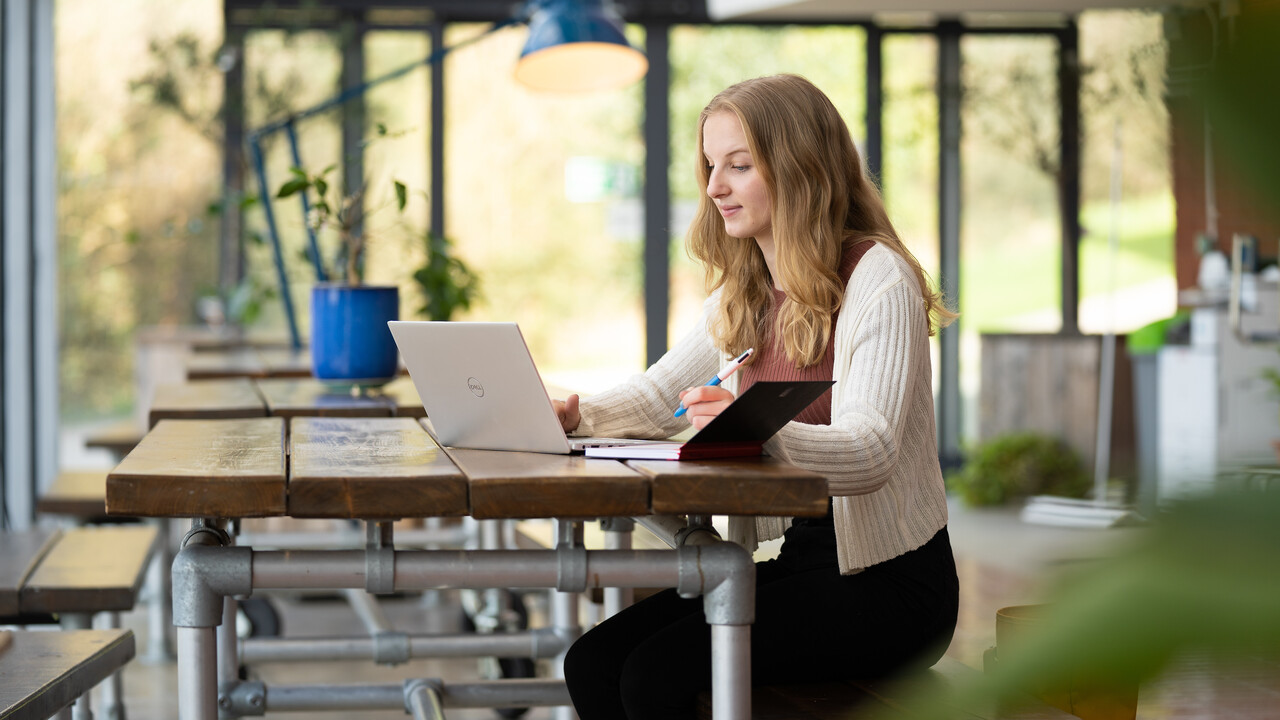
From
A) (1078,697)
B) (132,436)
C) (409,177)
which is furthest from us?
(409,177)

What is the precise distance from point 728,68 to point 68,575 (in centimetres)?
606

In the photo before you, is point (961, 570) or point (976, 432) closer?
point (961, 570)

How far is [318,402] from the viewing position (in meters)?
2.13

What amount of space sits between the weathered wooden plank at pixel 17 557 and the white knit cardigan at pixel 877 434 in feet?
3.67

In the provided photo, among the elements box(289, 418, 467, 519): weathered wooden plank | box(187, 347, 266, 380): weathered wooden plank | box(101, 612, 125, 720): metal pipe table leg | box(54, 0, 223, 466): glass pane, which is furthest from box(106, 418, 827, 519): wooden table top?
box(54, 0, 223, 466): glass pane

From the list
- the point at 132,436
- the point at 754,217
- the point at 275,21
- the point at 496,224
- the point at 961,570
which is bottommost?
the point at 961,570

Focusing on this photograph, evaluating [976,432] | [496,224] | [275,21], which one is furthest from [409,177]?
[976,432]

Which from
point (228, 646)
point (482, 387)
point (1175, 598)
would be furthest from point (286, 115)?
point (1175, 598)

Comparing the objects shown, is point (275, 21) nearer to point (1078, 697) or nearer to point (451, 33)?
point (451, 33)

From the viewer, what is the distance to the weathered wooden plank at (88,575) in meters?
1.90

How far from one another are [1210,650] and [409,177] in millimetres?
7209

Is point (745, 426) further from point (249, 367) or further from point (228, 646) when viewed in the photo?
point (249, 367)

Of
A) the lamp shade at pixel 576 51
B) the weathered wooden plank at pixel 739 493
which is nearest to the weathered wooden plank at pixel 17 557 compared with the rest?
the weathered wooden plank at pixel 739 493

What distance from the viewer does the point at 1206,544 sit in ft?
0.88
